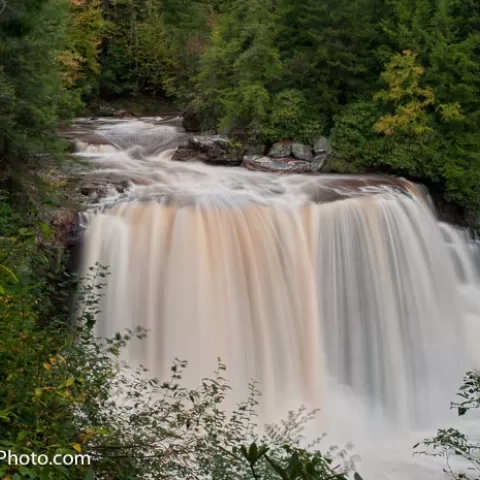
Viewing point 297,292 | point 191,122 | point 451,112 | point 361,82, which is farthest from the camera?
point 191,122

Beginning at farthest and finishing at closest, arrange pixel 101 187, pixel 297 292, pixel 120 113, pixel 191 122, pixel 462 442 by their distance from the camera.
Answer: pixel 120 113 → pixel 191 122 → pixel 101 187 → pixel 297 292 → pixel 462 442

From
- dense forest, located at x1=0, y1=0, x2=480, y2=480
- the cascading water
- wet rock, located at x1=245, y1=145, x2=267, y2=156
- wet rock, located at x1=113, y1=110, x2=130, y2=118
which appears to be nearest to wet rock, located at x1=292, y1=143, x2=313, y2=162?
dense forest, located at x1=0, y1=0, x2=480, y2=480

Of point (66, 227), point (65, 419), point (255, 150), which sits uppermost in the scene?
point (65, 419)

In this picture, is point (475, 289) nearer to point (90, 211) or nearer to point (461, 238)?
point (461, 238)

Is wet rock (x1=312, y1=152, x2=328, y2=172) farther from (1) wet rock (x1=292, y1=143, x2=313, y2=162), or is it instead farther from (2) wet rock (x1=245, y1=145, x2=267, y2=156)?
(2) wet rock (x1=245, y1=145, x2=267, y2=156)

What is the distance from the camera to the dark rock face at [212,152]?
12406 millimetres

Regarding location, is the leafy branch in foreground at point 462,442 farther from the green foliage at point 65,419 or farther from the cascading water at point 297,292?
the green foliage at point 65,419

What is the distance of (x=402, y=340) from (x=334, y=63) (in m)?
7.26

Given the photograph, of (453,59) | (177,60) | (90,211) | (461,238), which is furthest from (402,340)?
(177,60)

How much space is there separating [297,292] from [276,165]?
177 inches

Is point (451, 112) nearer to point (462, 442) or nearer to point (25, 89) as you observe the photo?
point (462, 442)

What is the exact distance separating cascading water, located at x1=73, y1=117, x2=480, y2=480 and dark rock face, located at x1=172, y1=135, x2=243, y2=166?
5.56 ft

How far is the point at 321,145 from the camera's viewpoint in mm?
12758

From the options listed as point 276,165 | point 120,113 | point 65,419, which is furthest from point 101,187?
point 120,113
